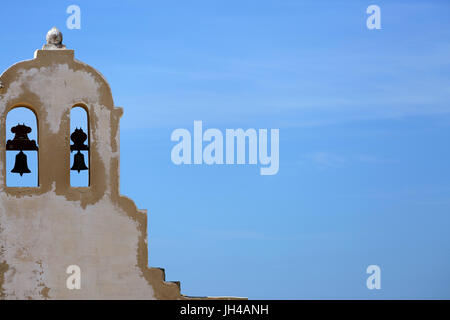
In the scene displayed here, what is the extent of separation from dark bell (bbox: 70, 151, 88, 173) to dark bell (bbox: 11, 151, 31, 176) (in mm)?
1156

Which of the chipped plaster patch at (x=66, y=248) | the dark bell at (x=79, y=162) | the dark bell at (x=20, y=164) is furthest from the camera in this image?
the dark bell at (x=20, y=164)

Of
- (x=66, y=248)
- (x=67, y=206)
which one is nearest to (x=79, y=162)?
(x=67, y=206)

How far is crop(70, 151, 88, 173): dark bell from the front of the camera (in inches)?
1277

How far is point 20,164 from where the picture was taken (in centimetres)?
3303

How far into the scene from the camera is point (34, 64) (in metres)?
32.1

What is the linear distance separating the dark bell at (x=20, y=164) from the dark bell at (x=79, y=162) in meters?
1.16

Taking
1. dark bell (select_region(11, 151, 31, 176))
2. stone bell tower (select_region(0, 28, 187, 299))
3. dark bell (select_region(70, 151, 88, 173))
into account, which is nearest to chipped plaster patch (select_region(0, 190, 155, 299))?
stone bell tower (select_region(0, 28, 187, 299))

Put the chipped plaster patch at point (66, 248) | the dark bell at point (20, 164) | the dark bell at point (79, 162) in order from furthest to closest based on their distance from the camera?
the dark bell at point (20, 164), the dark bell at point (79, 162), the chipped plaster patch at point (66, 248)

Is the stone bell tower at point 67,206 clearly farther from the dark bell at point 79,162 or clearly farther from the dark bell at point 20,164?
the dark bell at point 20,164

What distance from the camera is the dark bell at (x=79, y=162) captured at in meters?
32.4

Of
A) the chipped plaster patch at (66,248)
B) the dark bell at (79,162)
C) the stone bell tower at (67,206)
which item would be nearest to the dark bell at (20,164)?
the stone bell tower at (67,206)

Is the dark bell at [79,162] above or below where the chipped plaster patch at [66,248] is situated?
above
